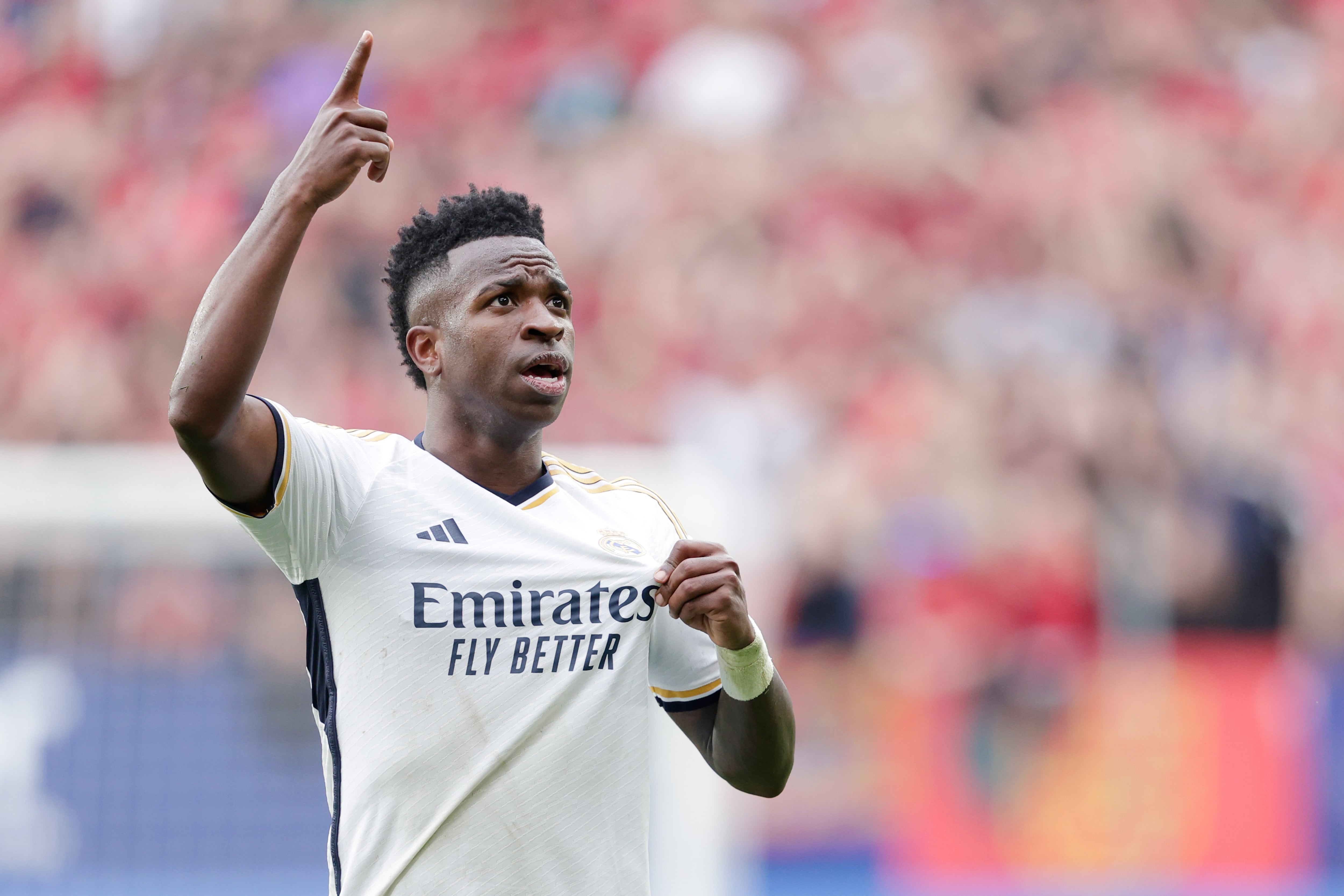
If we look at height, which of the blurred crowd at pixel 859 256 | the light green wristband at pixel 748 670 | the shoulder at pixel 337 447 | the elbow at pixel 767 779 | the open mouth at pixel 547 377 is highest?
the blurred crowd at pixel 859 256

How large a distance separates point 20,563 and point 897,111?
6.60 metres

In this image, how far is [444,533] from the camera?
2738mm

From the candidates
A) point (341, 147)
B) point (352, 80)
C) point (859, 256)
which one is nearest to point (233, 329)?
point (341, 147)

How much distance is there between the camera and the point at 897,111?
10.2 m

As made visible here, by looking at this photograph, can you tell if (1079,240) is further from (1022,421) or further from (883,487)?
(883,487)

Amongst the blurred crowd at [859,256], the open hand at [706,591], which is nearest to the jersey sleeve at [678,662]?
the open hand at [706,591]

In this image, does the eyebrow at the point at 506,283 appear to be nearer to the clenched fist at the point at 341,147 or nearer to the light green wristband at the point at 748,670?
the clenched fist at the point at 341,147

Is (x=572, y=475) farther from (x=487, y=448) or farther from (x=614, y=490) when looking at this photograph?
(x=487, y=448)

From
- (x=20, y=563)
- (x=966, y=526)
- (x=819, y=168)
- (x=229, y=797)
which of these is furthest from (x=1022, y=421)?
(x=20, y=563)

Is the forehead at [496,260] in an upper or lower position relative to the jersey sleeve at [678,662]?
upper

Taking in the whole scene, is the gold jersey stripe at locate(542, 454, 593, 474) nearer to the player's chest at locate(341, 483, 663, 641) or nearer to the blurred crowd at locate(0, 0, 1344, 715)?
the player's chest at locate(341, 483, 663, 641)

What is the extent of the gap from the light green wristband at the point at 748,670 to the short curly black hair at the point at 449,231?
93 cm

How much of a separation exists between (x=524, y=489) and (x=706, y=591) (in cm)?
52

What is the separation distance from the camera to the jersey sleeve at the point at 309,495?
251 cm
